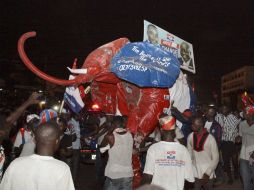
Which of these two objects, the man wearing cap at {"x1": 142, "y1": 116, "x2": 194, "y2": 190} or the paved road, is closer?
the man wearing cap at {"x1": 142, "y1": 116, "x2": 194, "y2": 190}

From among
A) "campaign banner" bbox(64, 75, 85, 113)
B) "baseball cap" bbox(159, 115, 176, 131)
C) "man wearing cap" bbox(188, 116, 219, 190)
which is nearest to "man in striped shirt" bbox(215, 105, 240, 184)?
"man wearing cap" bbox(188, 116, 219, 190)

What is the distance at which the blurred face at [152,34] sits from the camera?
24.3 feet

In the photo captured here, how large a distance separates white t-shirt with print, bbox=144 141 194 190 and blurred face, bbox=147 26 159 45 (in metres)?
3.08

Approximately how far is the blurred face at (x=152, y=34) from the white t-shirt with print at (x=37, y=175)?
4366 mm

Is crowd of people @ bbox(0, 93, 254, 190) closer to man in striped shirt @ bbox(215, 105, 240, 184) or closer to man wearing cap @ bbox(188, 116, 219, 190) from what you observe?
man wearing cap @ bbox(188, 116, 219, 190)

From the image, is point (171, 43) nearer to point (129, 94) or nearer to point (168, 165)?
point (129, 94)

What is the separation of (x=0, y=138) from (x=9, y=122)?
0.37 metres

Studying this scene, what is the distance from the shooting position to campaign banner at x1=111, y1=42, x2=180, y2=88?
19.0 ft

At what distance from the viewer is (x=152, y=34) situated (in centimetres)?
749

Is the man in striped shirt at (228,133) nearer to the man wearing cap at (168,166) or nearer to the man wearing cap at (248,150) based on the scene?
the man wearing cap at (248,150)

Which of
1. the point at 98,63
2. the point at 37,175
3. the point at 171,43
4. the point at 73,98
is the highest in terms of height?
the point at 171,43

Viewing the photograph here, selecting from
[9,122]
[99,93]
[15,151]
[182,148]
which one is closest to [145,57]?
[99,93]

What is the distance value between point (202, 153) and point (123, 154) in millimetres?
1259

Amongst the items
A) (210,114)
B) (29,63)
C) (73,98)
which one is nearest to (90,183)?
(210,114)
